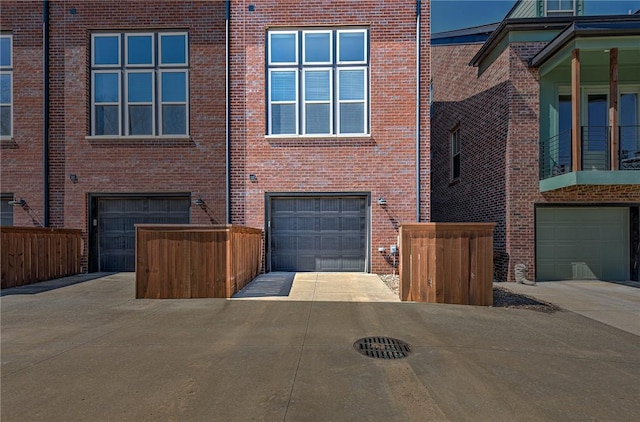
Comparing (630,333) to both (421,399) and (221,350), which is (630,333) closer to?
(421,399)

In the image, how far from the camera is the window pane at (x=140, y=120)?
412 inches

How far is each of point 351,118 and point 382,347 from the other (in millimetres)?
7446

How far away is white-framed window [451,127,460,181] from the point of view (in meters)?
13.7

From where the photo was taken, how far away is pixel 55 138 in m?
10.4

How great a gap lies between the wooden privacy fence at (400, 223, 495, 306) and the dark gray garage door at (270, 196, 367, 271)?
356 centimetres

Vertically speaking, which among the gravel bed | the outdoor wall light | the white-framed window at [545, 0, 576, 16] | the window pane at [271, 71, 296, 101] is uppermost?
the white-framed window at [545, 0, 576, 16]

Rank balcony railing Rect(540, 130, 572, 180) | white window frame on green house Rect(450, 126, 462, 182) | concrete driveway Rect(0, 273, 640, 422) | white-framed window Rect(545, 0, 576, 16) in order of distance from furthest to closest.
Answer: white window frame on green house Rect(450, 126, 462, 182) < white-framed window Rect(545, 0, 576, 16) < balcony railing Rect(540, 130, 572, 180) < concrete driveway Rect(0, 273, 640, 422)

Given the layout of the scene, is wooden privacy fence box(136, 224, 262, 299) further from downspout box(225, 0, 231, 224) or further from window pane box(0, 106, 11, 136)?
window pane box(0, 106, 11, 136)

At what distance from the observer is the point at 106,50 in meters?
10.5

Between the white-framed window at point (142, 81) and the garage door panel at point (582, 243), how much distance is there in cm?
1144

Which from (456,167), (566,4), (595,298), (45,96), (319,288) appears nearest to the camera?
(595,298)

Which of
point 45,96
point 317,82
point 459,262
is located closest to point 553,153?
point 459,262

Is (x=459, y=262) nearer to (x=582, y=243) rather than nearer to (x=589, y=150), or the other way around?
(x=582, y=243)

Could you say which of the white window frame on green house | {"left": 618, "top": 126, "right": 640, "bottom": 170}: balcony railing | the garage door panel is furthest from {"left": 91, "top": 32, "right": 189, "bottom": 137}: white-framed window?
{"left": 618, "top": 126, "right": 640, "bottom": 170}: balcony railing
